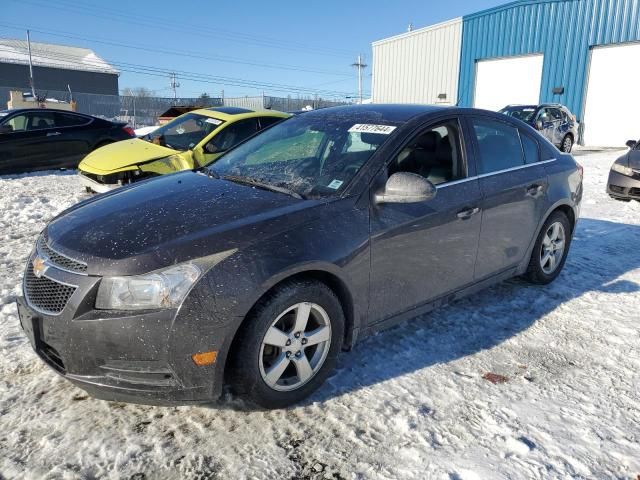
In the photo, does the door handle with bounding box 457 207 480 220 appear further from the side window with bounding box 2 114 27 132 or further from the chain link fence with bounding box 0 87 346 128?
the chain link fence with bounding box 0 87 346 128

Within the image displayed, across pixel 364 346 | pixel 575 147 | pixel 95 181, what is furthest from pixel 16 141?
pixel 575 147

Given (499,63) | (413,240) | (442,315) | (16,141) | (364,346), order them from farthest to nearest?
(499,63) → (16,141) → (442,315) → (364,346) → (413,240)

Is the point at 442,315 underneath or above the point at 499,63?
underneath

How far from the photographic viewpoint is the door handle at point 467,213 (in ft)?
11.3

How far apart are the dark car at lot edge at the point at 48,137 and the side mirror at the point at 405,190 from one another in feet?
31.8

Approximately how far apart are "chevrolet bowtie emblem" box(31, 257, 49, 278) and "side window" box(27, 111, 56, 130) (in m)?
9.21

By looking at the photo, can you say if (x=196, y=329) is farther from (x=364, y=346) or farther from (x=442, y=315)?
(x=442, y=315)

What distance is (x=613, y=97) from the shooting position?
1933 centimetres

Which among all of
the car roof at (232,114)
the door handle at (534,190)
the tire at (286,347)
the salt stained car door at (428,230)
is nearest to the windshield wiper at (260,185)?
the salt stained car door at (428,230)

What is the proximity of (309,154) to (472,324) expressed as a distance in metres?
1.78

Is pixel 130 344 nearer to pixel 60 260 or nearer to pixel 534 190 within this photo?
pixel 60 260

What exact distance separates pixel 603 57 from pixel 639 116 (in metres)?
2.66

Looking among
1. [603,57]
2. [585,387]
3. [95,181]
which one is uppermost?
[603,57]

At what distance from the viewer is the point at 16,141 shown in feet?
33.4
